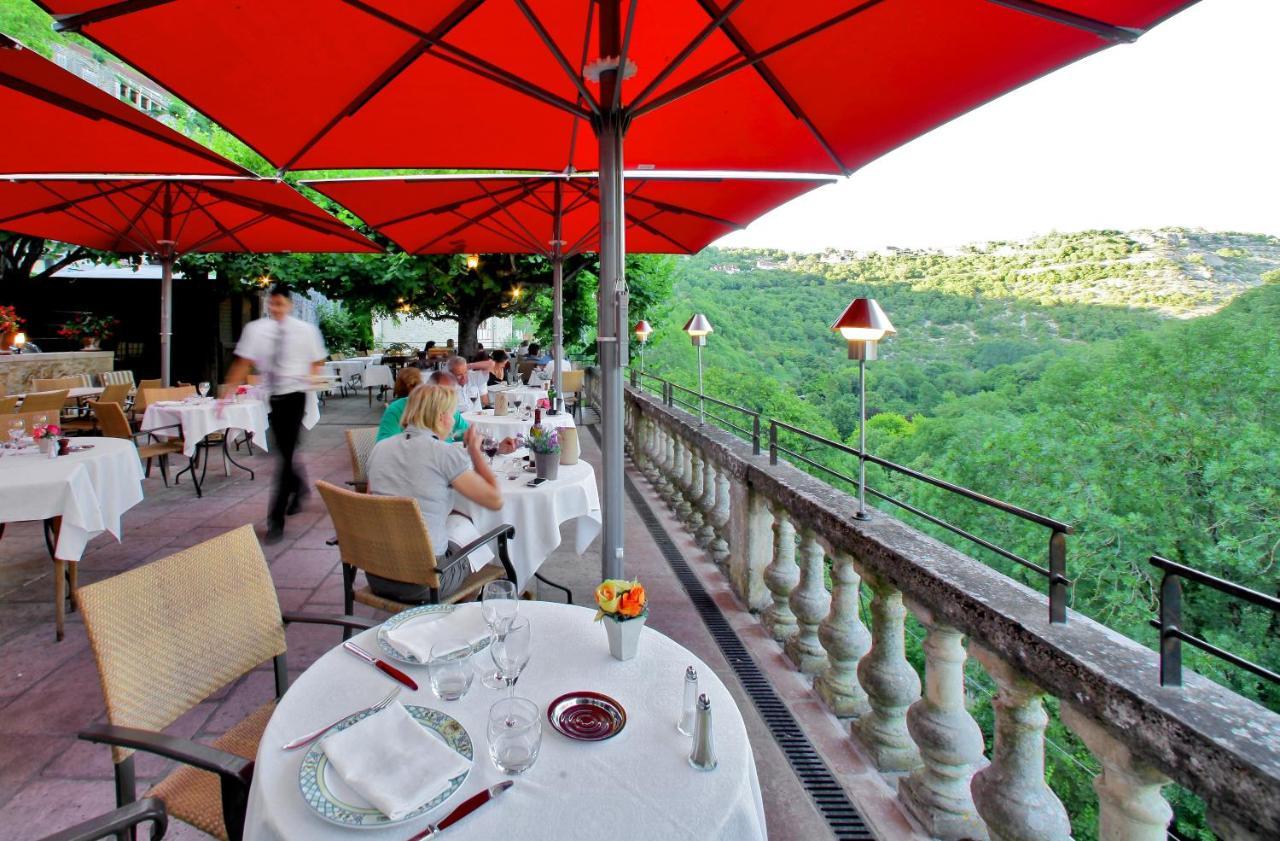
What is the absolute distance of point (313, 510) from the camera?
522cm

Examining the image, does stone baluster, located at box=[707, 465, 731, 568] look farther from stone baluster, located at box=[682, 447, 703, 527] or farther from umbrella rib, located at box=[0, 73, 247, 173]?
umbrella rib, located at box=[0, 73, 247, 173]

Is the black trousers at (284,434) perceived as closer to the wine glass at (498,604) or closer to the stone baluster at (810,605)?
the wine glass at (498,604)

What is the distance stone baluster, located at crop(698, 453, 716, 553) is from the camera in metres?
4.41

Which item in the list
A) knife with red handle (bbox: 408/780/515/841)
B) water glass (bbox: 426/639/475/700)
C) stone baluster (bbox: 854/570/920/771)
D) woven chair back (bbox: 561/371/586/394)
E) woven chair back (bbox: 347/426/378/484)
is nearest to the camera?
knife with red handle (bbox: 408/780/515/841)

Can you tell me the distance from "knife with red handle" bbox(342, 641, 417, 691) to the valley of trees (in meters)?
9.29

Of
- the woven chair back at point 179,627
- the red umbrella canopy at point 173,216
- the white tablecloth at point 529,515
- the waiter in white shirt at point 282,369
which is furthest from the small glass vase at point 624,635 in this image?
the red umbrella canopy at point 173,216

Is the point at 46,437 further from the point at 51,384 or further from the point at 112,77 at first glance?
the point at 112,77

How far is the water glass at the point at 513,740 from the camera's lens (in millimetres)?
1207

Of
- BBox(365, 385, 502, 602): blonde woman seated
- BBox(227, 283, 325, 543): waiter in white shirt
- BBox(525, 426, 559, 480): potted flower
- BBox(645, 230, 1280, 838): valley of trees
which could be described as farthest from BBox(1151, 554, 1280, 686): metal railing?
BBox(645, 230, 1280, 838): valley of trees

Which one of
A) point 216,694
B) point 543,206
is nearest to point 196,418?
point 543,206

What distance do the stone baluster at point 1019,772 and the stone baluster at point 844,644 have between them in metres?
0.77

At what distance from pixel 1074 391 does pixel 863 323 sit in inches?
941

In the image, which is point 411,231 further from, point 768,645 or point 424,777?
point 424,777

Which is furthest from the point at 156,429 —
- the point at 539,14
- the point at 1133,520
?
the point at 1133,520
